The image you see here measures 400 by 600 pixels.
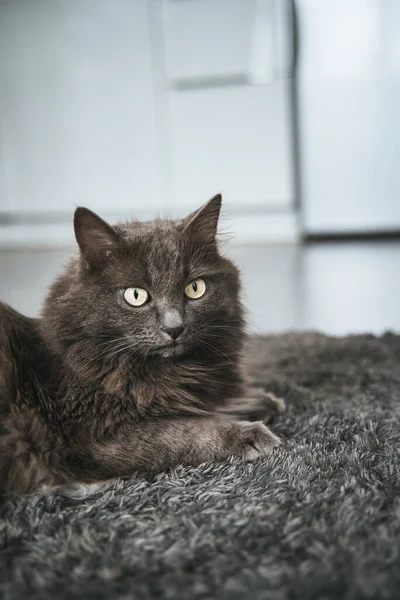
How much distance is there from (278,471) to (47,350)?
537 mm

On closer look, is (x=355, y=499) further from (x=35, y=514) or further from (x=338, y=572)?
(x=35, y=514)

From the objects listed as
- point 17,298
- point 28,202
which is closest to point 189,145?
point 28,202

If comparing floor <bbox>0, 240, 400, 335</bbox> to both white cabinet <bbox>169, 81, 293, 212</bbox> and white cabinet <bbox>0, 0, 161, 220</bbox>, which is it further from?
white cabinet <bbox>0, 0, 161, 220</bbox>

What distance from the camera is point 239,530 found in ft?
3.11

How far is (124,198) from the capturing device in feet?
15.7

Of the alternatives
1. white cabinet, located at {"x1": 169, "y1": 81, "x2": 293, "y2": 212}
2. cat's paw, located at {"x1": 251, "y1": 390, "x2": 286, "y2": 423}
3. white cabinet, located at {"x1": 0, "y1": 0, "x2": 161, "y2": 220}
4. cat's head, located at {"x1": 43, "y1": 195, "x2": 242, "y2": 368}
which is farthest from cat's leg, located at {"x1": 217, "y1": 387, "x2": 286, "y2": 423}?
white cabinet, located at {"x1": 0, "y1": 0, "x2": 161, "y2": 220}

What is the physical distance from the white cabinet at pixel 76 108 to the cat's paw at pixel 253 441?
3630 mm

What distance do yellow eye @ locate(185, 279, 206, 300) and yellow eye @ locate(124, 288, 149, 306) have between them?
0.32 ft

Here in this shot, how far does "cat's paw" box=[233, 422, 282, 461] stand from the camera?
3.97 feet

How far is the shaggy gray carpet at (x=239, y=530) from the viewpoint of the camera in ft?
2.65

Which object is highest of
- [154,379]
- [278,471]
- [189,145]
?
[189,145]

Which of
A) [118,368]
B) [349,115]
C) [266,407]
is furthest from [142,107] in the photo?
[118,368]

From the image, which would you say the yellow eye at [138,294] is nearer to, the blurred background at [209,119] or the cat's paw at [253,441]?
the cat's paw at [253,441]

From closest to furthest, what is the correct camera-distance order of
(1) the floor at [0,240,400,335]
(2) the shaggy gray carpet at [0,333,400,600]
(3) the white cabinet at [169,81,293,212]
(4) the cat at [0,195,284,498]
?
1. (2) the shaggy gray carpet at [0,333,400,600]
2. (4) the cat at [0,195,284,498]
3. (1) the floor at [0,240,400,335]
4. (3) the white cabinet at [169,81,293,212]
